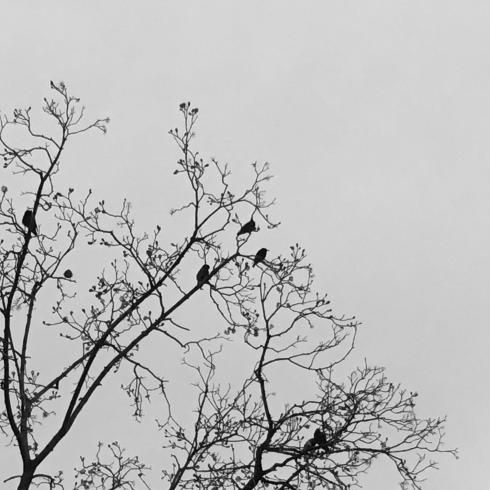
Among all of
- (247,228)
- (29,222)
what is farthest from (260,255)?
(29,222)

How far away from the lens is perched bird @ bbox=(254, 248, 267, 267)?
370 inches

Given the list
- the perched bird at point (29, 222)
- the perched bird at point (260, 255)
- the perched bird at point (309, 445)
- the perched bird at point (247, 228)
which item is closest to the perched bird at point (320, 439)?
the perched bird at point (309, 445)

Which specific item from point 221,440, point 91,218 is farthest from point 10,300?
point 221,440

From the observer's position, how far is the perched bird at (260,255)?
370 inches

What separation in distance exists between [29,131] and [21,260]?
145 centimetres

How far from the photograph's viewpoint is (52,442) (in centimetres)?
861

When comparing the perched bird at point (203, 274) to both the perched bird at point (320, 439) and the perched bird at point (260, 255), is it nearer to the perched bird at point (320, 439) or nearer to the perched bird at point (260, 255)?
the perched bird at point (260, 255)

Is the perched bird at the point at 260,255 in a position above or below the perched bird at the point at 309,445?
above

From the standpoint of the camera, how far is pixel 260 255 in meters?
9.45

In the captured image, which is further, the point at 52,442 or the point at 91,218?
the point at 91,218

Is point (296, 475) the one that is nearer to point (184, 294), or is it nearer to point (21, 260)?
point (184, 294)

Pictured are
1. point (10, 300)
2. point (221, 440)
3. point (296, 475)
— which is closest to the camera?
point (296, 475)

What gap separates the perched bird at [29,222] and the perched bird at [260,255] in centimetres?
253

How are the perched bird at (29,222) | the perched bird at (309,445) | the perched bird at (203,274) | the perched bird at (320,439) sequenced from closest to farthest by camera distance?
1. the perched bird at (309,445)
2. the perched bird at (320,439)
3. the perched bird at (29,222)
4. the perched bird at (203,274)
